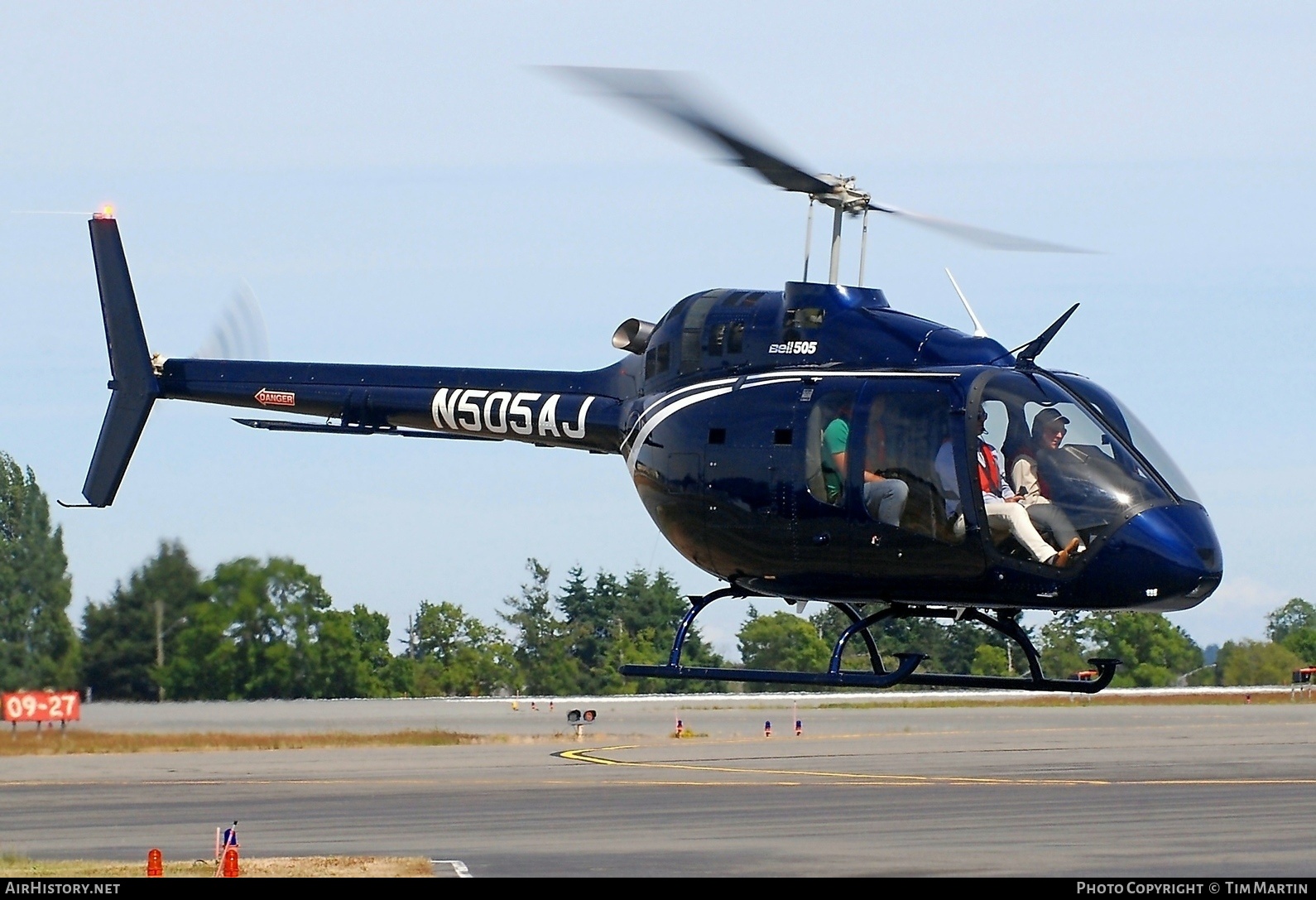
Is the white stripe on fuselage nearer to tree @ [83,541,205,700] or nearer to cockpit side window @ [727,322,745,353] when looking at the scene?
cockpit side window @ [727,322,745,353]

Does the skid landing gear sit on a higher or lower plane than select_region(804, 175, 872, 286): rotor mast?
lower

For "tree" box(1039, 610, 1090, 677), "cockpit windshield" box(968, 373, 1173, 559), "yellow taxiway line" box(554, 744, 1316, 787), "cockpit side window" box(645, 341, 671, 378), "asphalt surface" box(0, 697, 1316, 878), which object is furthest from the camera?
"tree" box(1039, 610, 1090, 677)

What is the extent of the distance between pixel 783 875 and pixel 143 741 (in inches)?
1352

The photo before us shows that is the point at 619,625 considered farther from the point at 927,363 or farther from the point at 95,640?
the point at 927,363

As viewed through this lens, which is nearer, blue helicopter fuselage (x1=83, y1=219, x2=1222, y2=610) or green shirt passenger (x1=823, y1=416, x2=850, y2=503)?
blue helicopter fuselage (x1=83, y1=219, x2=1222, y2=610)

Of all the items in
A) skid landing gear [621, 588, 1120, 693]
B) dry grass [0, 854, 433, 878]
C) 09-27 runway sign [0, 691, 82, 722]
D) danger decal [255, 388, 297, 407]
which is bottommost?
dry grass [0, 854, 433, 878]

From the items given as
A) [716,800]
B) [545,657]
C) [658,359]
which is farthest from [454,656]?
[658,359]

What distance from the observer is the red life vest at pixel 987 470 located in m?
14.0

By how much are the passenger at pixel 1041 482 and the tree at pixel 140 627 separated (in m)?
30.3

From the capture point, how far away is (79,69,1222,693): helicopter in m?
13.8

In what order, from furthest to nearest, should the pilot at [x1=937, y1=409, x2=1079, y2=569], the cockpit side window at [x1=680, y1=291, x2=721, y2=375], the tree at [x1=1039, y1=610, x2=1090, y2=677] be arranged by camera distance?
1. the tree at [x1=1039, y1=610, x2=1090, y2=677]
2. the cockpit side window at [x1=680, y1=291, x2=721, y2=375]
3. the pilot at [x1=937, y1=409, x2=1079, y2=569]

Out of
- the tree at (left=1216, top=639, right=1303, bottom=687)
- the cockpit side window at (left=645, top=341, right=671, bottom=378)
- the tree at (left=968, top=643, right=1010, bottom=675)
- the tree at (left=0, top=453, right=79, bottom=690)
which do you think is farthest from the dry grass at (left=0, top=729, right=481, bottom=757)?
the tree at (left=1216, top=639, right=1303, bottom=687)

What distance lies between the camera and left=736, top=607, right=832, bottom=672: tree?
49281mm

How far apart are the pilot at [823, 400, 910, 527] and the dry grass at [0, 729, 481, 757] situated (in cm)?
3746
